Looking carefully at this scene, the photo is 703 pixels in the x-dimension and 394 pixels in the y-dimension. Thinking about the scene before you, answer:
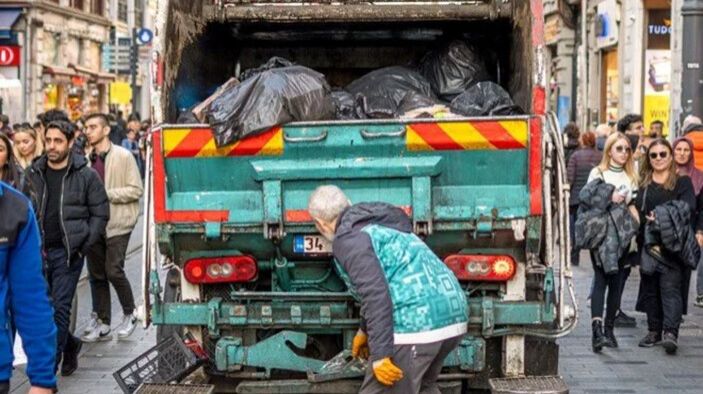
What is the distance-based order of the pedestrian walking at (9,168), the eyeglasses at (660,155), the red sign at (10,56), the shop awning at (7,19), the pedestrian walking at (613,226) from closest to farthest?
1. the pedestrian walking at (9,168)
2. the pedestrian walking at (613,226)
3. the eyeglasses at (660,155)
4. the red sign at (10,56)
5. the shop awning at (7,19)

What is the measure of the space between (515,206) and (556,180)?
40 cm

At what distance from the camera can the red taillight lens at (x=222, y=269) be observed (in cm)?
789

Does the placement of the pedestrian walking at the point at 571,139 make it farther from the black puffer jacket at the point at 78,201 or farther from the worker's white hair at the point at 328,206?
the worker's white hair at the point at 328,206

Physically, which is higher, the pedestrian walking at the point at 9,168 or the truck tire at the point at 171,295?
the pedestrian walking at the point at 9,168

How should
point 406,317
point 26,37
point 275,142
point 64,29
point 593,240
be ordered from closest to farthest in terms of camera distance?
point 406,317
point 275,142
point 593,240
point 26,37
point 64,29

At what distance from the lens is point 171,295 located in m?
8.45

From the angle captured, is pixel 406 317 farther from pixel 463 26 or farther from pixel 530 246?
pixel 463 26

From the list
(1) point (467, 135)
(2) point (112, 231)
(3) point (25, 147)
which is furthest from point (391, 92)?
(3) point (25, 147)

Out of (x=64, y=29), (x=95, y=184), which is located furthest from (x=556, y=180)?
(x=64, y=29)

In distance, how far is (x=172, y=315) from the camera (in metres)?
7.84

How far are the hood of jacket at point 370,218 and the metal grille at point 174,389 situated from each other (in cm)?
171

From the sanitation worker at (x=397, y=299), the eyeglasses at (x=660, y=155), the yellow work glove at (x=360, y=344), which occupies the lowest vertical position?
the yellow work glove at (x=360, y=344)

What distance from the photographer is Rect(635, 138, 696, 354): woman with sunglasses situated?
35.2ft

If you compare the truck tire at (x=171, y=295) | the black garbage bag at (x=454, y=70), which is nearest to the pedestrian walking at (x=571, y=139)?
the black garbage bag at (x=454, y=70)
